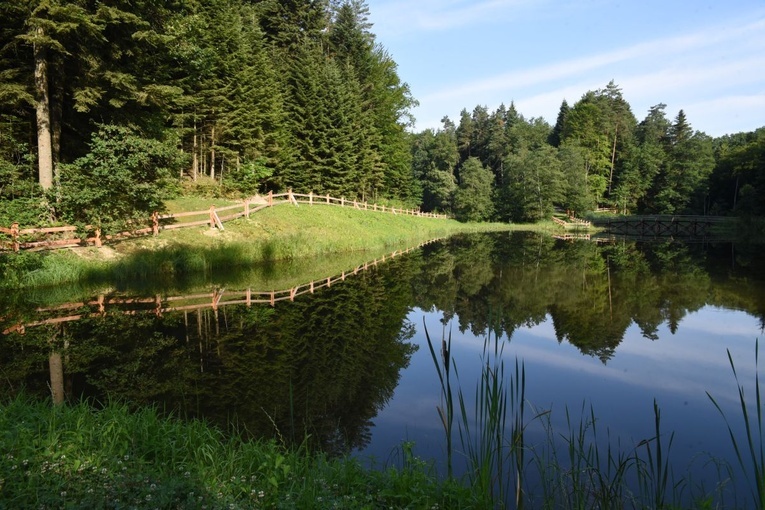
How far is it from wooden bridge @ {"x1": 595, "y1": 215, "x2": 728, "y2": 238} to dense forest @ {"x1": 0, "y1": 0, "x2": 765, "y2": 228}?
4079 millimetres

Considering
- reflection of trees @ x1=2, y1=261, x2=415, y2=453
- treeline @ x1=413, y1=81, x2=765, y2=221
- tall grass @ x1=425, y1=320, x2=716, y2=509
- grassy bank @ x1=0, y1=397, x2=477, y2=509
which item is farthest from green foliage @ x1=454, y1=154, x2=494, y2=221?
grassy bank @ x1=0, y1=397, x2=477, y2=509

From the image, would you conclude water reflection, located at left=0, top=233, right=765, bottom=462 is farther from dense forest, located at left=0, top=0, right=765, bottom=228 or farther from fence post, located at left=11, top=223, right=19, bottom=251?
dense forest, located at left=0, top=0, right=765, bottom=228

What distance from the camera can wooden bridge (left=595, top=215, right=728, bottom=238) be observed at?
5247 centimetres

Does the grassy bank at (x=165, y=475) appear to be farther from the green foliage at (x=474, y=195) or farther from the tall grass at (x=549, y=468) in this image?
the green foliage at (x=474, y=195)

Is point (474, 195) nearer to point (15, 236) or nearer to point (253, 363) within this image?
point (15, 236)

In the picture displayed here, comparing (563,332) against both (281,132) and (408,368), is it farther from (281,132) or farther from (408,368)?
(281,132)

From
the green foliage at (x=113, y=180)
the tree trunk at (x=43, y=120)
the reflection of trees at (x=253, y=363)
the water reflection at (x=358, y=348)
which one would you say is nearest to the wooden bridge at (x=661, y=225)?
the water reflection at (x=358, y=348)

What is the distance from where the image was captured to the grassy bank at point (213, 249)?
15914mm

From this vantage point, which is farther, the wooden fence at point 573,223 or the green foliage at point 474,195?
the green foliage at point 474,195

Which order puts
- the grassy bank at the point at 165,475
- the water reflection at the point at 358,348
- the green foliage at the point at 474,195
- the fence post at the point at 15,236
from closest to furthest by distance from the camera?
the grassy bank at the point at 165,475
the water reflection at the point at 358,348
the fence post at the point at 15,236
the green foliage at the point at 474,195

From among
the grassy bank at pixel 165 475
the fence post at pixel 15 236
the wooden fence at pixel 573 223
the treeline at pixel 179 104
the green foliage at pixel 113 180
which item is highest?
the treeline at pixel 179 104

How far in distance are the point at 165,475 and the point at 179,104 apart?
25.0 metres

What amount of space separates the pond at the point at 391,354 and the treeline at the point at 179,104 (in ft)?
19.5

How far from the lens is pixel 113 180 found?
18156mm
